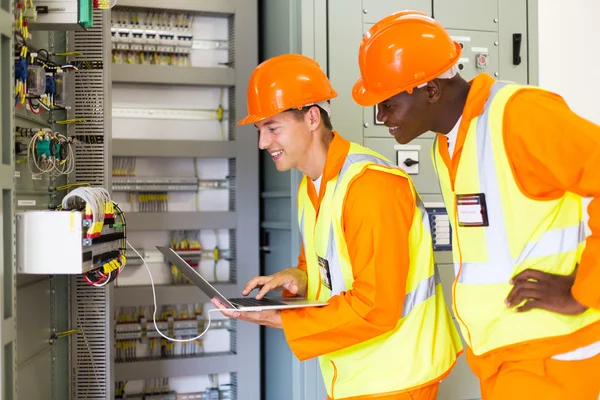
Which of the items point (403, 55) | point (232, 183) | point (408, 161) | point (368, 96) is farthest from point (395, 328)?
point (232, 183)

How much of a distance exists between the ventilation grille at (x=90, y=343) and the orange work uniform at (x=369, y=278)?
3.63ft

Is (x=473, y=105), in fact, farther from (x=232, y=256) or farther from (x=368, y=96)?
(x=232, y=256)

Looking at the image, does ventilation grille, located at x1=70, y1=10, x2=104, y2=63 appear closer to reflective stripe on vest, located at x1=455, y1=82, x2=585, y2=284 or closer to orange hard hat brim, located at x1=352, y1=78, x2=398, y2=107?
orange hard hat brim, located at x1=352, y1=78, x2=398, y2=107

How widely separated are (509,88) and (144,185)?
7.11ft

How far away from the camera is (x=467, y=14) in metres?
2.87

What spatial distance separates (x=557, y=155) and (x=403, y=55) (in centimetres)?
48

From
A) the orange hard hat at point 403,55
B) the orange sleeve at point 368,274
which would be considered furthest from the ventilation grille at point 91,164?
the orange hard hat at point 403,55

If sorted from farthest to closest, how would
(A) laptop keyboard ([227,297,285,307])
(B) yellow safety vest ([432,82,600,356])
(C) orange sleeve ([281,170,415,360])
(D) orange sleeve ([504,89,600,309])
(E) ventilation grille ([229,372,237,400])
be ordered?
(E) ventilation grille ([229,372,237,400])
(A) laptop keyboard ([227,297,285,307])
(C) orange sleeve ([281,170,415,360])
(B) yellow safety vest ([432,82,600,356])
(D) orange sleeve ([504,89,600,309])

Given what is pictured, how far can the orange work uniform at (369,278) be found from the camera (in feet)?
5.61

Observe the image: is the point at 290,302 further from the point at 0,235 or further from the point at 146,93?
the point at 146,93

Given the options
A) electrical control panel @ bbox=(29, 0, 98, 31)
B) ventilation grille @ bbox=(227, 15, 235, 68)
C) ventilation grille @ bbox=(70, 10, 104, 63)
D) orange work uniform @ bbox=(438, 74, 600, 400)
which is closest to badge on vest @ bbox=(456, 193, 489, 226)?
orange work uniform @ bbox=(438, 74, 600, 400)

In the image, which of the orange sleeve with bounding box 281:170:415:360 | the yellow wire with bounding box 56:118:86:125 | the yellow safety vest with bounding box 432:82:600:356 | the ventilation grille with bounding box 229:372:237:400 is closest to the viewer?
the yellow safety vest with bounding box 432:82:600:356

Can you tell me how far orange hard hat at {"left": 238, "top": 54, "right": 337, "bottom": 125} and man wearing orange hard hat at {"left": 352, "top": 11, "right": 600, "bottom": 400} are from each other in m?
0.48

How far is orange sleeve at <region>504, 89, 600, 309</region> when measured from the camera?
51.4 inches
